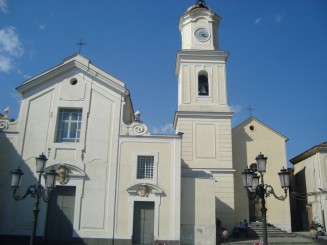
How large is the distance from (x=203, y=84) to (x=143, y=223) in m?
13.9

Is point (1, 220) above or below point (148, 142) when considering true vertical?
below

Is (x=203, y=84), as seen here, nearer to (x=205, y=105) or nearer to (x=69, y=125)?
(x=205, y=105)

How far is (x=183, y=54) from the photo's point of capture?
Result: 30.9 metres

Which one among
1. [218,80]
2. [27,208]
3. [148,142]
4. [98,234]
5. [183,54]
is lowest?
[98,234]

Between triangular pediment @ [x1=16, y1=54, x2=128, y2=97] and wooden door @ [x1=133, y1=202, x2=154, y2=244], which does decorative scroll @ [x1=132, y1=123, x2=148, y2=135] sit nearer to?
triangular pediment @ [x1=16, y1=54, x2=128, y2=97]

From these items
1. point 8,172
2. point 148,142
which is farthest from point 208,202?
point 8,172

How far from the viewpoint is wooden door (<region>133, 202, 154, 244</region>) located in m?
21.7

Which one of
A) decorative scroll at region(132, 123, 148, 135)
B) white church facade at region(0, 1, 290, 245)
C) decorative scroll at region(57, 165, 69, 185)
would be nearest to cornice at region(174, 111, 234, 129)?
white church facade at region(0, 1, 290, 245)

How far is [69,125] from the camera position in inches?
931

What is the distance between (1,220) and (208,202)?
1262cm

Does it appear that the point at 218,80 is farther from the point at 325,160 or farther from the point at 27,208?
the point at 27,208

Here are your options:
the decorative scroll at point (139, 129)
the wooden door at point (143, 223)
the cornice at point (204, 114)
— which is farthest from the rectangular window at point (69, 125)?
the cornice at point (204, 114)

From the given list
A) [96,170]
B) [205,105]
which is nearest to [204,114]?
A: [205,105]

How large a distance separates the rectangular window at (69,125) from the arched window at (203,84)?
11219 millimetres
